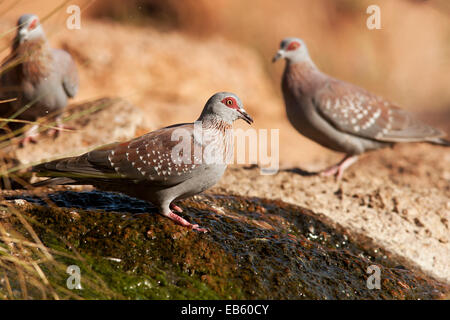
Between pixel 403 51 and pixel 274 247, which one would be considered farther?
pixel 403 51

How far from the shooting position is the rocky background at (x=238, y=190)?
11.7 ft

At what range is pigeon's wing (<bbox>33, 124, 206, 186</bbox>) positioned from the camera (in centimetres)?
389

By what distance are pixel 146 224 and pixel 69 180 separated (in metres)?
0.71

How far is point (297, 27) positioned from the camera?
44.6 ft

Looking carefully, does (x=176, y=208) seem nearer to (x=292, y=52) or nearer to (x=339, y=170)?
(x=339, y=170)

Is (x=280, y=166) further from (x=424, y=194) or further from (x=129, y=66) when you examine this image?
(x=129, y=66)

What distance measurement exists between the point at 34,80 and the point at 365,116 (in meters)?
4.17

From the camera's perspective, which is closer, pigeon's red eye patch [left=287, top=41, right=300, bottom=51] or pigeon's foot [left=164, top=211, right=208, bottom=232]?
pigeon's foot [left=164, top=211, right=208, bottom=232]

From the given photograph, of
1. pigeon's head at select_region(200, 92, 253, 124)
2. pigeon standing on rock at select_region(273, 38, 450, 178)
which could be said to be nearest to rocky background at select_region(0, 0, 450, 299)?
pigeon standing on rock at select_region(273, 38, 450, 178)

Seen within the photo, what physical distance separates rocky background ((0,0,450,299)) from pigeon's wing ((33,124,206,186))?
12.0 inches

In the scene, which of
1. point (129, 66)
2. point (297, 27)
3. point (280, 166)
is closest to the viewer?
point (280, 166)

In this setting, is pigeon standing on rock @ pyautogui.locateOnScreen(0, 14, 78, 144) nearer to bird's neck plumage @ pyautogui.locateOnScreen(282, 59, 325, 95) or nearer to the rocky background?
the rocky background

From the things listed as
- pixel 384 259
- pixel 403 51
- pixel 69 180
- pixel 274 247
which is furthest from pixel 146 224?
pixel 403 51

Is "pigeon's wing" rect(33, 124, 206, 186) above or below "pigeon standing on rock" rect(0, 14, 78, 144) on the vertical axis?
below
